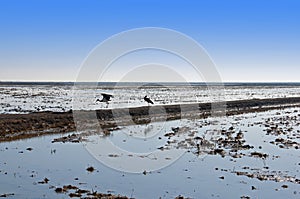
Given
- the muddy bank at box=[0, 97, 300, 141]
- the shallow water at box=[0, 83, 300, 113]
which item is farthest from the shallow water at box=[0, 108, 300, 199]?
the shallow water at box=[0, 83, 300, 113]

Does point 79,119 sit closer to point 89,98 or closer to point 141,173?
point 141,173

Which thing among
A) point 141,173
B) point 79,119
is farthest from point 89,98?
point 141,173

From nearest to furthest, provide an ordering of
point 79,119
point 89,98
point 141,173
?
1. point 141,173
2. point 79,119
3. point 89,98

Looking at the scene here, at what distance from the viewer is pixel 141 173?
56.5 feet

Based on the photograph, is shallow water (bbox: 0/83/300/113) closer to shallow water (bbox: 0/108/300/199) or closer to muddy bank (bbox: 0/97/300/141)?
muddy bank (bbox: 0/97/300/141)

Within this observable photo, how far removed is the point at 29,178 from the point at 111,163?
15.1 ft

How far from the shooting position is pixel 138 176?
16.7 m

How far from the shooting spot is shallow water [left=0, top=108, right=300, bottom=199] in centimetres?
1437

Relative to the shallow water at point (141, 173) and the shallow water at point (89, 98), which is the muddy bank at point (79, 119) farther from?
the shallow water at point (89, 98)

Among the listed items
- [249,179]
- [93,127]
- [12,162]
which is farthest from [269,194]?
[93,127]

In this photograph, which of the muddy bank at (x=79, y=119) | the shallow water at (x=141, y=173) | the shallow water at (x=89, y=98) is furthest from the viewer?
the shallow water at (x=89, y=98)

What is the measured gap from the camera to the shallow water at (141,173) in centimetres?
1437

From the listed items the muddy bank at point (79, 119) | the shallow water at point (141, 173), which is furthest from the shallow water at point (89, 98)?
the shallow water at point (141, 173)

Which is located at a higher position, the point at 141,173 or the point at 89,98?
the point at 89,98
